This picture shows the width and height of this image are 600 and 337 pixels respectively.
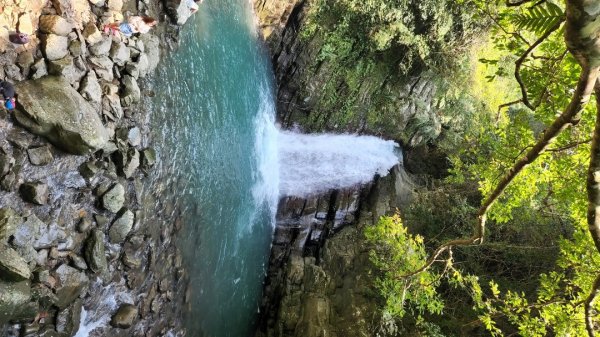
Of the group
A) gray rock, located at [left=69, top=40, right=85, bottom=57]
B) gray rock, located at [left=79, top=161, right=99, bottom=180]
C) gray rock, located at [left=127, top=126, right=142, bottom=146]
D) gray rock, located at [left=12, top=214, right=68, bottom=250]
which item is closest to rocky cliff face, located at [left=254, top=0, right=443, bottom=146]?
gray rock, located at [left=127, top=126, right=142, bottom=146]

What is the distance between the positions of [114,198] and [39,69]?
1.98 meters

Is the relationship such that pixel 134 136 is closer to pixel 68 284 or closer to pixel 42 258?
pixel 42 258

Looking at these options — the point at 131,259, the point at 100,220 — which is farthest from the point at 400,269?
the point at 100,220

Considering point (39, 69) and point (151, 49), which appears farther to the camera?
point (151, 49)

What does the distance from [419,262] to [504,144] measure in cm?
261

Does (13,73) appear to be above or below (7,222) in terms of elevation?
above

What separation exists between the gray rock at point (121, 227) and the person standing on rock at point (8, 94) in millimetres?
2043

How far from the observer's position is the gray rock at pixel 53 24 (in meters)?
5.27

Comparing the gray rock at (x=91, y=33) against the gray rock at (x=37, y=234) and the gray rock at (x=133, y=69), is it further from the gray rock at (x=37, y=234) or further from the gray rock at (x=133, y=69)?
the gray rock at (x=37, y=234)

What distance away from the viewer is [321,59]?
1109cm

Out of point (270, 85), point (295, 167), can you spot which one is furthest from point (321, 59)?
point (295, 167)

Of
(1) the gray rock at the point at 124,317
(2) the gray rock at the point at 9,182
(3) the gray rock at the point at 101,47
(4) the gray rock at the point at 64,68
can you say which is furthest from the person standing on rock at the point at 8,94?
(1) the gray rock at the point at 124,317

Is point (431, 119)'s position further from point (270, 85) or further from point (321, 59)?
point (270, 85)

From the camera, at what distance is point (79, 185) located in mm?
5457
